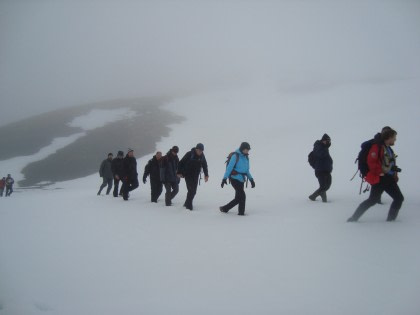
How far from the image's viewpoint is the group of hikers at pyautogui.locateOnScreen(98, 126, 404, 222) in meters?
5.82

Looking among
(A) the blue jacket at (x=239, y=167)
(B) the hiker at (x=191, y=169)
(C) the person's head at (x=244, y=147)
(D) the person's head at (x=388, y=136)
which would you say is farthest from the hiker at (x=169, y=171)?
(D) the person's head at (x=388, y=136)

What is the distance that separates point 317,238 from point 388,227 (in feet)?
5.39

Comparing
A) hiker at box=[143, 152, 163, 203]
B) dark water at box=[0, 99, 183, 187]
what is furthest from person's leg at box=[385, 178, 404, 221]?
dark water at box=[0, 99, 183, 187]

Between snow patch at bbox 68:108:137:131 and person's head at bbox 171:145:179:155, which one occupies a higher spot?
snow patch at bbox 68:108:137:131

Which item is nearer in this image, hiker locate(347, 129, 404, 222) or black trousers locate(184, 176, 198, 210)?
hiker locate(347, 129, 404, 222)

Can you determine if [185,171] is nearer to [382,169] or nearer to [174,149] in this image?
[174,149]

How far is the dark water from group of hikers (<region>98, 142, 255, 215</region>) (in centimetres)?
2171

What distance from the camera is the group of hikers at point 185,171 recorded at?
8070 mm

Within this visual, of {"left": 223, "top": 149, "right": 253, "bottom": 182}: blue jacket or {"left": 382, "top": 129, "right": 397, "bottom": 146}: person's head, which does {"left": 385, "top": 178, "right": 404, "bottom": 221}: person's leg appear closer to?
{"left": 382, "top": 129, "right": 397, "bottom": 146}: person's head

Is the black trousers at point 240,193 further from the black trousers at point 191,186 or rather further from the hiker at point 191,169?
the black trousers at point 191,186

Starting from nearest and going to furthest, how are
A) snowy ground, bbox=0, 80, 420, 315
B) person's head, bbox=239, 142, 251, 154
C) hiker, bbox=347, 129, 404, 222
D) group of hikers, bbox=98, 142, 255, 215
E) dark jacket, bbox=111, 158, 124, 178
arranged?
snowy ground, bbox=0, 80, 420, 315, hiker, bbox=347, 129, 404, 222, person's head, bbox=239, 142, 251, 154, group of hikers, bbox=98, 142, 255, 215, dark jacket, bbox=111, 158, 124, 178

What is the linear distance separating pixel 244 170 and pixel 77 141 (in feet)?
133

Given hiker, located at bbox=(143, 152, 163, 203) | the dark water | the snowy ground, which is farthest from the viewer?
the dark water

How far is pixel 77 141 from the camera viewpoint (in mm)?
42562
